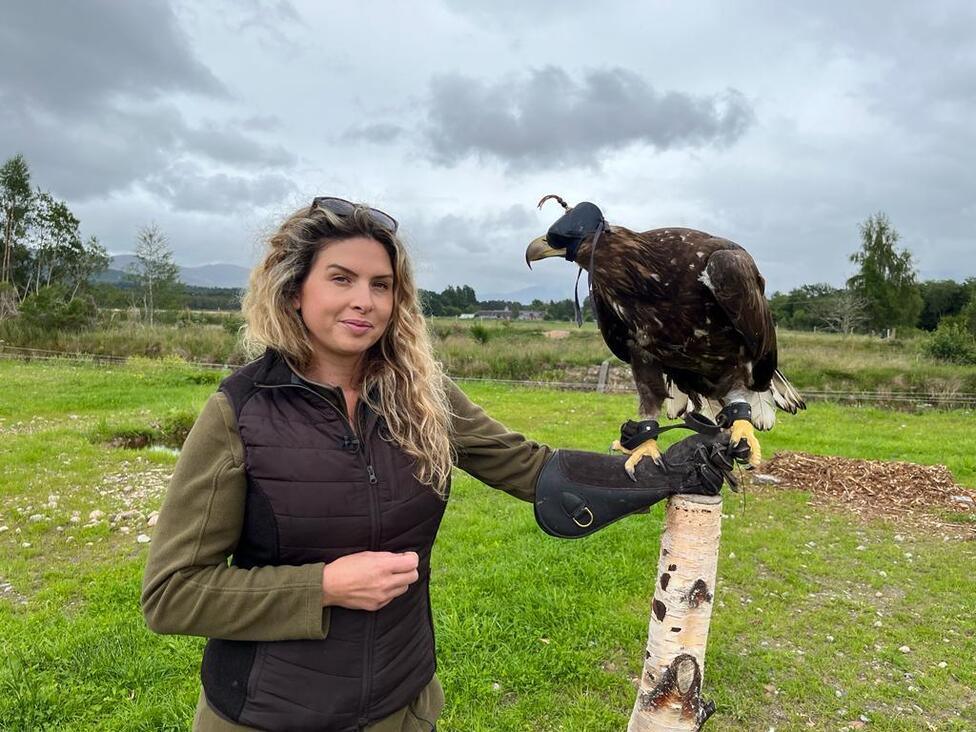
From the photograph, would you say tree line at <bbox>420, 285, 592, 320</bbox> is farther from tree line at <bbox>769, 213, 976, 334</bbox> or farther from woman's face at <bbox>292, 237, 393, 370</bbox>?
woman's face at <bbox>292, 237, 393, 370</bbox>

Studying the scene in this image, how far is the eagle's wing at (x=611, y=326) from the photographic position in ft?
9.41

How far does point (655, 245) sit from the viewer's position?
8.89 feet

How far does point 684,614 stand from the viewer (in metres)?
2.10

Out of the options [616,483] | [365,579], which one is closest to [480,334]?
[616,483]

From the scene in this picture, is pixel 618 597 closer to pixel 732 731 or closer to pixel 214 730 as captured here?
pixel 732 731

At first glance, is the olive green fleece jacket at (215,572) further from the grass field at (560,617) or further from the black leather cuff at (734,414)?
the grass field at (560,617)

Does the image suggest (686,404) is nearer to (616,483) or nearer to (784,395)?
(784,395)

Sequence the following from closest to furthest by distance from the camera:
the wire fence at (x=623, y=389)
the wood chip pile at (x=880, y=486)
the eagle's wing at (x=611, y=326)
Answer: the eagle's wing at (x=611, y=326) → the wood chip pile at (x=880, y=486) → the wire fence at (x=623, y=389)

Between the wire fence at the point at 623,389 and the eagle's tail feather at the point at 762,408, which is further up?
the eagle's tail feather at the point at 762,408

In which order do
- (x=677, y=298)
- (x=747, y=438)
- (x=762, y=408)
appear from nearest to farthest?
(x=747, y=438), (x=677, y=298), (x=762, y=408)

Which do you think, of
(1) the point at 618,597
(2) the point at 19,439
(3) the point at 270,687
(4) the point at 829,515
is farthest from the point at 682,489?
(2) the point at 19,439

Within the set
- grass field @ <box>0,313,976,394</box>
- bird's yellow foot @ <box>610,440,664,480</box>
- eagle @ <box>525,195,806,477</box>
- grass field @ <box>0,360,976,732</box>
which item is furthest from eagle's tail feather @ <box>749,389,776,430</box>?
grass field @ <box>0,313,976,394</box>

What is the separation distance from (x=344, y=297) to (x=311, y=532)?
26.6 inches

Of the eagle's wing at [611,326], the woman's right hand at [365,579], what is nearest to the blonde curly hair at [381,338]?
the woman's right hand at [365,579]
